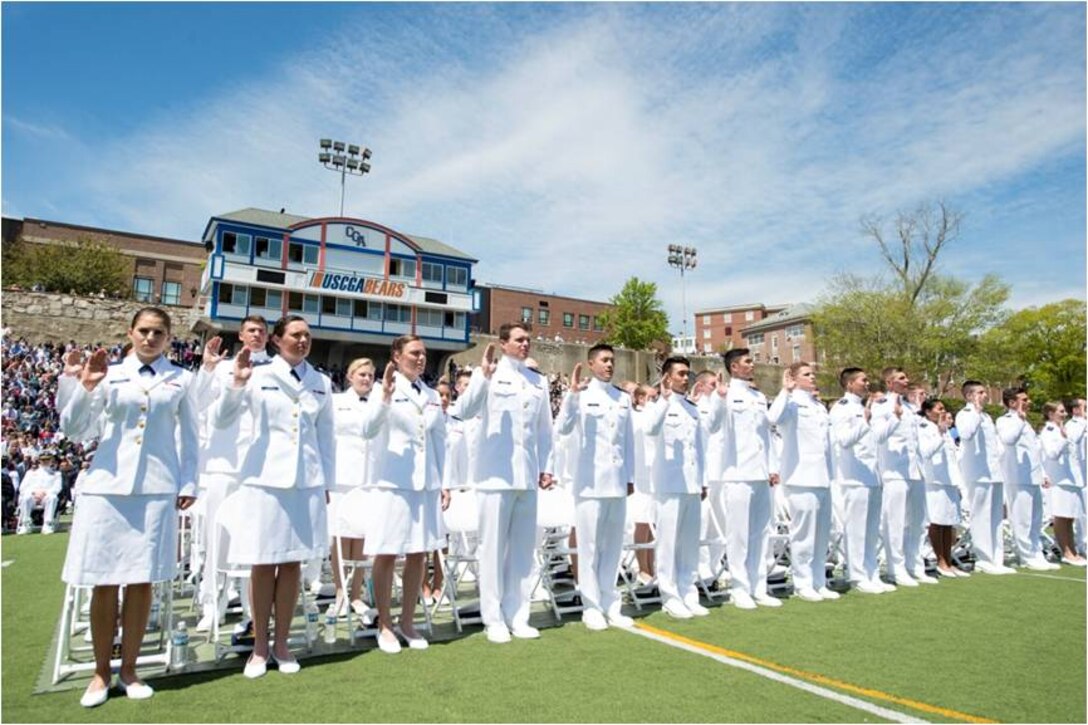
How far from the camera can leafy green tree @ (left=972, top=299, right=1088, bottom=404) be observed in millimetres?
44531

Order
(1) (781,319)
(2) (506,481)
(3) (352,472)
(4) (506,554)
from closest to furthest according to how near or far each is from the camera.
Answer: (2) (506,481)
(4) (506,554)
(3) (352,472)
(1) (781,319)

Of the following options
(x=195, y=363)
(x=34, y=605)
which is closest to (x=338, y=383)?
(x=195, y=363)

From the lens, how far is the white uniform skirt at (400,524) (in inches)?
195

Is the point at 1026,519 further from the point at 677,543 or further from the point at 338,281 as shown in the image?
the point at 338,281

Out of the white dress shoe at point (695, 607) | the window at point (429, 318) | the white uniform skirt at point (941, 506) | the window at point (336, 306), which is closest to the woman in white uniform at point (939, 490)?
the white uniform skirt at point (941, 506)

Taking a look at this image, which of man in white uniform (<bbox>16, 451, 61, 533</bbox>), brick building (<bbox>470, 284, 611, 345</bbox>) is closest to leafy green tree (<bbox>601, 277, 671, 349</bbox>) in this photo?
brick building (<bbox>470, 284, 611, 345</bbox>)

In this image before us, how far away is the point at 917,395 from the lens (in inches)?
362

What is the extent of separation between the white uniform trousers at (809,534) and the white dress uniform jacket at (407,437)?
392 centimetres

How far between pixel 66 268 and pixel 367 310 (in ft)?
74.0

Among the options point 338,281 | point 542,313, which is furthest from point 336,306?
point 542,313

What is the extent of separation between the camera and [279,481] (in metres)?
4.44

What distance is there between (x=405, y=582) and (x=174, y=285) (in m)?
65.5

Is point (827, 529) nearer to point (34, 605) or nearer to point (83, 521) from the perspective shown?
A: point (83, 521)

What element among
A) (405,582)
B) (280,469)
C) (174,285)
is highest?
(174,285)
